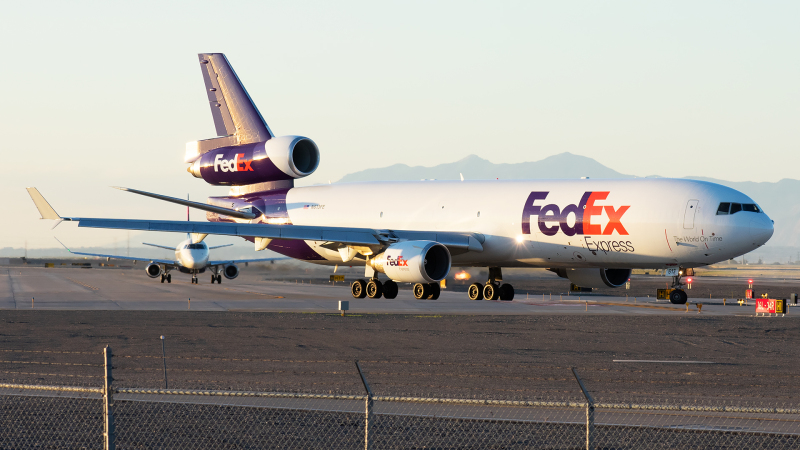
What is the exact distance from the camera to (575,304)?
4866cm

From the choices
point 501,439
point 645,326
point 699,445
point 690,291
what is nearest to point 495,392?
point 501,439

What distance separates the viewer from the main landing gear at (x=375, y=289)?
41.3 m

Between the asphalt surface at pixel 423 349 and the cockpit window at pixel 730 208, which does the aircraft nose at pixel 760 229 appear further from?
the asphalt surface at pixel 423 349

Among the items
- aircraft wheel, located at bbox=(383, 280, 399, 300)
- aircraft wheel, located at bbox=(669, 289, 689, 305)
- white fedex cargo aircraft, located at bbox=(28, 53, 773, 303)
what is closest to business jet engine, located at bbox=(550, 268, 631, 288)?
white fedex cargo aircraft, located at bbox=(28, 53, 773, 303)

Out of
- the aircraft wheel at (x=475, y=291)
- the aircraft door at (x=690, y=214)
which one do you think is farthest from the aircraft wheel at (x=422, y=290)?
the aircraft door at (x=690, y=214)

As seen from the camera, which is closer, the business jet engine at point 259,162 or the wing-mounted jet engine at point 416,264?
the wing-mounted jet engine at point 416,264

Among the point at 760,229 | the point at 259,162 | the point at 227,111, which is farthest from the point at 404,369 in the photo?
the point at 227,111

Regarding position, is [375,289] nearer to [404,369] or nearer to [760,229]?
[760,229]

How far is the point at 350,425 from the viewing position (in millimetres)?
15555

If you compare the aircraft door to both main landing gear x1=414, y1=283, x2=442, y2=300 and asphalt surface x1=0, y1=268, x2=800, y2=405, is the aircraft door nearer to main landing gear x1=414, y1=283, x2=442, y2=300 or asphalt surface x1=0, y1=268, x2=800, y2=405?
asphalt surface x1=0, y1=268, x2=800, y2=405

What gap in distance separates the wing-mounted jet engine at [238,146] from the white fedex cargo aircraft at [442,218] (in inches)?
2.7

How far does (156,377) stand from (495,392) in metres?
7.89

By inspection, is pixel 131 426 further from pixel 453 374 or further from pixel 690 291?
pixel 690 291

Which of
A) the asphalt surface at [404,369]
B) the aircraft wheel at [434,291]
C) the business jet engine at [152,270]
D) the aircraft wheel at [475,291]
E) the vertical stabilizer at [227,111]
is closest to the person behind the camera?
the asphalt surface at [404,369]
